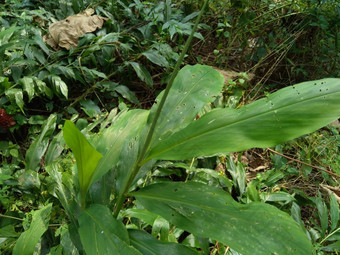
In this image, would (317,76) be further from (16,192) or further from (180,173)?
(16,192)

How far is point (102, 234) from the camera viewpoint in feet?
2.55

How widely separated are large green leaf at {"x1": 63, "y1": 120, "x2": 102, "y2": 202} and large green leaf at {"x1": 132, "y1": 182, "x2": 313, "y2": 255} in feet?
0.53

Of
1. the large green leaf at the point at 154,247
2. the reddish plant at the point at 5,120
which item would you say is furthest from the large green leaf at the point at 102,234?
the reddish plant at the point at 5,120

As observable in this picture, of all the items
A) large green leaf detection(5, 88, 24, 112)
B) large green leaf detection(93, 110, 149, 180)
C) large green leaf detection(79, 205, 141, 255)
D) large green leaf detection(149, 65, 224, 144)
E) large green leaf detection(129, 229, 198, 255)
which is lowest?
large green leaf detection(129, 229, 198, 255)

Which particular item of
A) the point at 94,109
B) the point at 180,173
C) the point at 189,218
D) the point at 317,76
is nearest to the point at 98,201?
the point at 189,218

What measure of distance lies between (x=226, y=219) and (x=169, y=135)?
12.3 inches

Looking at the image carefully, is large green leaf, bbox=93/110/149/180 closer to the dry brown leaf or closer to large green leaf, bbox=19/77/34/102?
large green leaf, bbox=19/77/34/102

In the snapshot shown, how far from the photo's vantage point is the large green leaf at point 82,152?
72 centimetres

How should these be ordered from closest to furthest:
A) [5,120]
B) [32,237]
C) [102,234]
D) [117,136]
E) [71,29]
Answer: [102,234]
[32,237]
[117,136]
[5,120]
[71,29]

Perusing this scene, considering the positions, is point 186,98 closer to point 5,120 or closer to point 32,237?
point 32,237

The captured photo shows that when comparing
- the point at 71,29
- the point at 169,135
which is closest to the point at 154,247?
the point at 169,135

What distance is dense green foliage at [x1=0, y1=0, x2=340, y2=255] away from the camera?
78 cm

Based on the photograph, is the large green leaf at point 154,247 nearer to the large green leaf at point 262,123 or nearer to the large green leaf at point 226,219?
the large green leaf at point 226,219

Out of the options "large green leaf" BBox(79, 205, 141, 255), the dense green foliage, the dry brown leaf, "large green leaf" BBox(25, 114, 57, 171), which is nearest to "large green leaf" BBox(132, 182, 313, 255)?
the dense green foliage
